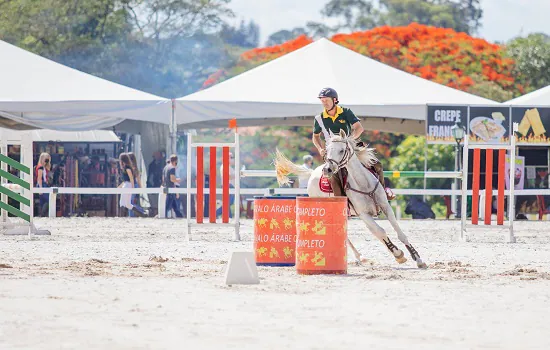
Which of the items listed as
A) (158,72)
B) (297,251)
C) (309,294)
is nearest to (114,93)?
(297,251)

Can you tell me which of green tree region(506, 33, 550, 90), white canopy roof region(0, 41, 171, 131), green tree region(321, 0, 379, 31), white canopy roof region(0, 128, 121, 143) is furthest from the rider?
green tree region(321, 0, 379, 31)

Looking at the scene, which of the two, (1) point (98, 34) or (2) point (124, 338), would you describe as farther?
(1) point (98, 34)

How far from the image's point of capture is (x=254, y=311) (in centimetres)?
924

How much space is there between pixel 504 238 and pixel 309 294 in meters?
11.2

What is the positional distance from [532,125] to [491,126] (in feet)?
4.12

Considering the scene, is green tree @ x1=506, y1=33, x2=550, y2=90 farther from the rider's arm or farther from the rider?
the rider's arm

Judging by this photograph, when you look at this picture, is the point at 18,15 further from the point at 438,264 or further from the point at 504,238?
the point at 438,264

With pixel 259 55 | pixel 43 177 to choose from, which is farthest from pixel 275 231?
pixel 259 55

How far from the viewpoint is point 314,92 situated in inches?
1089

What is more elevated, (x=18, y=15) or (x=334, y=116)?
(x=18, y=15)

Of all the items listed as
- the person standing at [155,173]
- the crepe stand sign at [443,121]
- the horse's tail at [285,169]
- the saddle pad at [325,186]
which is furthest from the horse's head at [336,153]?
the person standing at [155,173]

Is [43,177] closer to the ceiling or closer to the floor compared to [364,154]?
closer to the floor

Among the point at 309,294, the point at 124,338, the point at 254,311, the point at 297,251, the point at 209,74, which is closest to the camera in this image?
the point at 124,338

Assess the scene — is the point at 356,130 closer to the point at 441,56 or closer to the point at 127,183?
the point at 127,183
